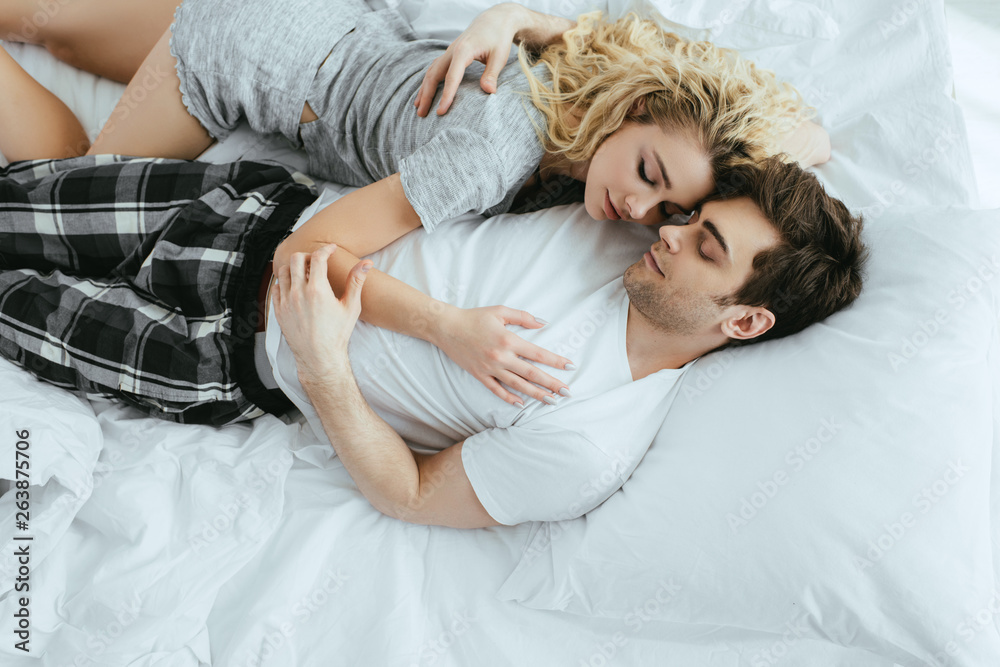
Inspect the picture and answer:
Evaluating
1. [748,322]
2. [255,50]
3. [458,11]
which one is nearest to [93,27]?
[255,50]

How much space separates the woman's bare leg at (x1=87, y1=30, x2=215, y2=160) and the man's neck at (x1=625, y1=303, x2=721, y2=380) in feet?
3.75

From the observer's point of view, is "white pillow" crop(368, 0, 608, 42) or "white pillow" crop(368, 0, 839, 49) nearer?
"white pillow" crop(368, 0, 839, 49)

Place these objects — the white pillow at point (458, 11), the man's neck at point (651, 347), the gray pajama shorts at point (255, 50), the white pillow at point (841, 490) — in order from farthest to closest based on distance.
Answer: the white pillow at point (458, 11), the gray pajama shorts at point (255, 50), the man's neck at point (651, 347), the white pillow at point (841, 490)

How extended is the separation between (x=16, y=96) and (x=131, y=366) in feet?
2.41

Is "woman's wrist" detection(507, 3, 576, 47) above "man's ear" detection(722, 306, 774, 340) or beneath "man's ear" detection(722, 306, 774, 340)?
above

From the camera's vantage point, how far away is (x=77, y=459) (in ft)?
3.77

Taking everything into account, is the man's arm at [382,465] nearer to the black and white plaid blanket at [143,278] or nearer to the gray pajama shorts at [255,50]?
the black and white plaid blanket at [143,278]

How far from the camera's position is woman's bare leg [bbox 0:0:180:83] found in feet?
4.84

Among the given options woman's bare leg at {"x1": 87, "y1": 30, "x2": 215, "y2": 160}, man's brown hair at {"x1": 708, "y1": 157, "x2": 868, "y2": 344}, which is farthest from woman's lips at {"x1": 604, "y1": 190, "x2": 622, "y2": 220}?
woman's bare leg at {"x1": 87, "y1": 30, "x2": 215, "y2": 160}

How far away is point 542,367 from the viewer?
1.16 m

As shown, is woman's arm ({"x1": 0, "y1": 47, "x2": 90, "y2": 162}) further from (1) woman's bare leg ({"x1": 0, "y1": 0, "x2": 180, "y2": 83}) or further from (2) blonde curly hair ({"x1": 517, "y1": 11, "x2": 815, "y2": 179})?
(2) blonde curly hair ({"x1": 517, "y1": 11, "x2": 815, "y2": 179})

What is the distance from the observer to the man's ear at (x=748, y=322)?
3.73ft

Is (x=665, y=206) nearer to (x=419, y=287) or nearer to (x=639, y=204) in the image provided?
(x=639, y=204)

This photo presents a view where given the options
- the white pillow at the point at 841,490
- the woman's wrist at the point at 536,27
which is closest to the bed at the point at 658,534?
the white pillow at the point at 841,490
